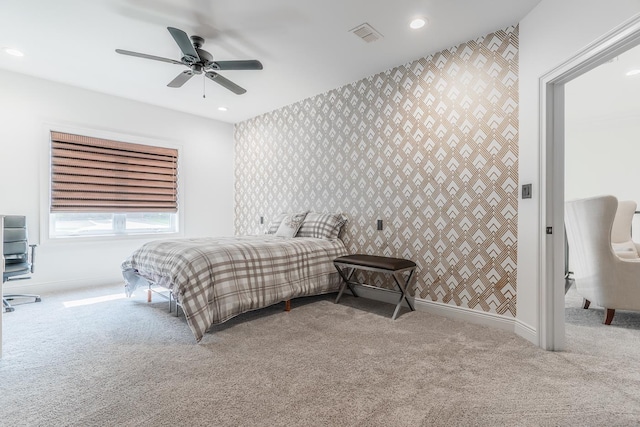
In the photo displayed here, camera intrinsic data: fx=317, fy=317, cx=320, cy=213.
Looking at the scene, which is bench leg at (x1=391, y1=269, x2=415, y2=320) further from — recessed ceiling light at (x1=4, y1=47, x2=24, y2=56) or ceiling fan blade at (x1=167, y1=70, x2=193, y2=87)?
recessed ceiling light at (x1=4, y1=47, x2=24, y2=56)

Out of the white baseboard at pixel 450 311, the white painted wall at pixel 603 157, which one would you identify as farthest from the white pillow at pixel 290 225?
the white painted wall at pixel 603 157

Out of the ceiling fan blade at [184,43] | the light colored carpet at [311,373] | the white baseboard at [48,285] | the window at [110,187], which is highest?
the ceiling fan blade at [184,43]

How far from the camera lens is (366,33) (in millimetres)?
2828

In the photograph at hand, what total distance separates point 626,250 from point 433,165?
224 centimetres

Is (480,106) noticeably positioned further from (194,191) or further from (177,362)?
(194,191)

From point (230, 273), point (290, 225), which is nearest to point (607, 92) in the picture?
point (290, 225)

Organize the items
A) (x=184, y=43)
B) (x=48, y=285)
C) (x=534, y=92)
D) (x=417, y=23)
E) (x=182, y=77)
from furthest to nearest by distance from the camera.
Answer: (x=48, y=285)
(x=182, y=77)
(x=417, y=23)
(x=184, y=43)
(x=534, y=92)

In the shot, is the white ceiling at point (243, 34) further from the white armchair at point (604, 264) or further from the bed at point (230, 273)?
the bed at point (230, 273)

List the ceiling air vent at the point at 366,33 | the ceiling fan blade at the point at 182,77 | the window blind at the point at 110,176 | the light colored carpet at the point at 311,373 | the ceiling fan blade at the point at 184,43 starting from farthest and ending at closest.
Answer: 1. the window blind at the point at 110,176
2. the ceiling fan blade at the point at 182,77
3. the ceiling air vent at the point at 366,33
4. the ceiling fan blade at the point at 184,43
5. the light colored carpet at the point at 311,373

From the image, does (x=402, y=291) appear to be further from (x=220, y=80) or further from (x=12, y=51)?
(x=12, y=51)

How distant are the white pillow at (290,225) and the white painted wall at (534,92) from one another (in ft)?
7.96

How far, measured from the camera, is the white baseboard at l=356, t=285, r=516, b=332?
266 cm

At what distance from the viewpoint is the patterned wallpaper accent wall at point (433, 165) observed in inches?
106

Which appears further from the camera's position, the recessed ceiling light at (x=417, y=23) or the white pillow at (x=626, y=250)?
the white pillow at (x=626, y=250)
